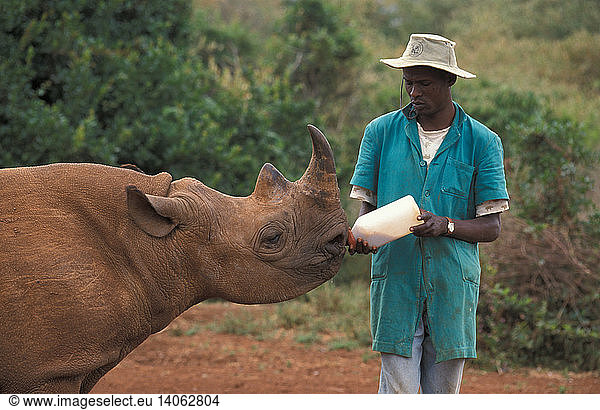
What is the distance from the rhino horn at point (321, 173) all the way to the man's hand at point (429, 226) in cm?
39

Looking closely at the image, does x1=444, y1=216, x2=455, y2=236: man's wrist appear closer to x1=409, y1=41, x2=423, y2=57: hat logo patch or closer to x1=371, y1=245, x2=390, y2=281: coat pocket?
x1=371, y1=245, x2=390, y2=281: coat pocket

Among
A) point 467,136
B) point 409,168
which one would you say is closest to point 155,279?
point 409,168

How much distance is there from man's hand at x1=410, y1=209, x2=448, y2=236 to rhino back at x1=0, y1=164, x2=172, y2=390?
1.24 metres

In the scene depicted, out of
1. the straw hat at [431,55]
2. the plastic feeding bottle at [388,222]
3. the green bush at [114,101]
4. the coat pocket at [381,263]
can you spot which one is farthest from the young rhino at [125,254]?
the green bush at [114,101]

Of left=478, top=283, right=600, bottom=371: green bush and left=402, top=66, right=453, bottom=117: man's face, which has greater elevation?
left=402, top=66, right=453, bottom=117: man's face

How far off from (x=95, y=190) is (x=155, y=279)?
470 millimetres

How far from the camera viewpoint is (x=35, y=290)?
→ 10.6ft

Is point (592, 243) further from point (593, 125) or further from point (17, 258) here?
point (593, 125)

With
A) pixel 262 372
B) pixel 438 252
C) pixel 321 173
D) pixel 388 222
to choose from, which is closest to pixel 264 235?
pixel 321 173

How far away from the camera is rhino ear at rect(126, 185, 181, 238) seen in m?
3.42

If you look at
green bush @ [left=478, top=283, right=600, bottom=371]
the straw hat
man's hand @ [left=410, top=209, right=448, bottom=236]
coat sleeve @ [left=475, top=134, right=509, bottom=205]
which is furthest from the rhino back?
green bush @ [left=478, top=283, right=600, bottom=371]

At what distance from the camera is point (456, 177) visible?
12.5 feet

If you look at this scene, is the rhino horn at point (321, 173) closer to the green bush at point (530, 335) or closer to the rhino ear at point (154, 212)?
the rhino ear at point (154, 212)

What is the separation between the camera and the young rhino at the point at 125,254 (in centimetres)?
323
